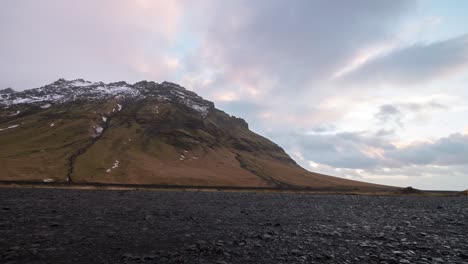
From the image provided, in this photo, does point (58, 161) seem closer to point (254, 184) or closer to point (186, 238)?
point (254, 184)

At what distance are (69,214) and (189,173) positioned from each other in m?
146

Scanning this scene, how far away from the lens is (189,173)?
18612 centimetres

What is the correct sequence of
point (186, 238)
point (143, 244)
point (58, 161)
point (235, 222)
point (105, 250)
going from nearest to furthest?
point (105, 250) → point (143, 244) → point (186, 238) → point (235, 222) → point (58, 161)

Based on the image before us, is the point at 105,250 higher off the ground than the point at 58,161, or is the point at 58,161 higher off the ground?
the point at 58,161

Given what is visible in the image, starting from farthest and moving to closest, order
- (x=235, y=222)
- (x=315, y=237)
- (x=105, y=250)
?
(x=235, y=222)
(x=315, y=237)
(x=105, y=250)

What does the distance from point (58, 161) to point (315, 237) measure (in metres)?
171

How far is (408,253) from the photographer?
23938mm

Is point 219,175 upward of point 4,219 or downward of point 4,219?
upward

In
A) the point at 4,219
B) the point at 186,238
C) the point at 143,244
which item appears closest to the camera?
the point at 143,244

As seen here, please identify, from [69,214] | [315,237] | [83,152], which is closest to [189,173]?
[83,152]

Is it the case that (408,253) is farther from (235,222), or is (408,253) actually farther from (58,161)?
(58,161)

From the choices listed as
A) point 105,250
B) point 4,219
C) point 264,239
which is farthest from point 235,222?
point 4,219

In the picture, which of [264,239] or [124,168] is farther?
[124,168]

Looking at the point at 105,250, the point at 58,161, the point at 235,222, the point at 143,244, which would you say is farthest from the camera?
the point at 58,161
